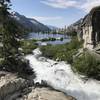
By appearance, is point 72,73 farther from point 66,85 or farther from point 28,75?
point 28,75

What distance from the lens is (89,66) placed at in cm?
3631

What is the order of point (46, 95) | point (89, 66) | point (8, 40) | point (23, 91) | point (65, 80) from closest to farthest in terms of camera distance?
1. point (46, 95)
2. point (23, 91)
3. point (65, 80)
4. point (89, 66)
5. point (8, 40)

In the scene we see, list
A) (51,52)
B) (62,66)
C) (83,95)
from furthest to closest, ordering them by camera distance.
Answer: (51,52) < (62,66) < (83,95)

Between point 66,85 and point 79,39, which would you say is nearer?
point 66,85

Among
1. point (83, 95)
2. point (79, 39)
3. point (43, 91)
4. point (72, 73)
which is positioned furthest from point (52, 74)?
point (79, 39)

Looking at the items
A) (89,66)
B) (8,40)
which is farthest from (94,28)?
(8,40)

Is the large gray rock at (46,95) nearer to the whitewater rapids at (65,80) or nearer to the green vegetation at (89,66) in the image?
the whitewater rapids at (65,80)

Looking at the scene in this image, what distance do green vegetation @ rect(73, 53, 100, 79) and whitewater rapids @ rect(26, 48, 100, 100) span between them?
46.0 inches

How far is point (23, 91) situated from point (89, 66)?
41.2 ft

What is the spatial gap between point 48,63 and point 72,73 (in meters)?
9.12

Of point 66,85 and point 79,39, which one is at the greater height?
point 79,39

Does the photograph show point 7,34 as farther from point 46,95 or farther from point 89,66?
point 46,95

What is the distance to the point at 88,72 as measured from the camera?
3581cm

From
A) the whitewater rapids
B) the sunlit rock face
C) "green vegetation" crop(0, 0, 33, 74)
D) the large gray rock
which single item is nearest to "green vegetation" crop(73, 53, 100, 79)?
the whitewater rapids
